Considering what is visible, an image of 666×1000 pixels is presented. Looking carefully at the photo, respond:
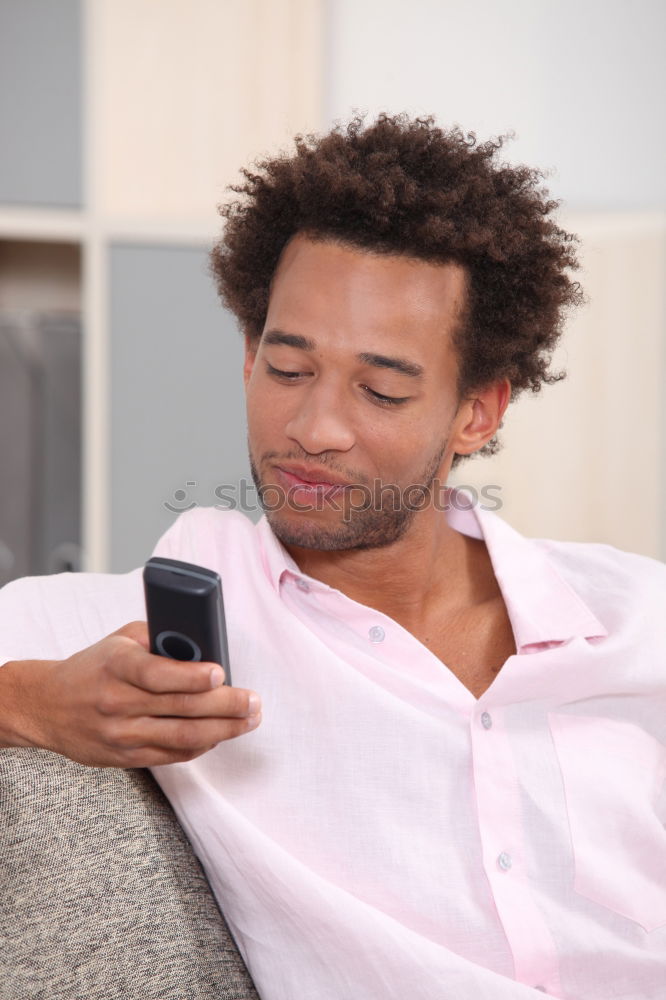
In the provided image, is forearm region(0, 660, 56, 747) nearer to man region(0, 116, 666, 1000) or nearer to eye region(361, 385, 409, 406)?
man region(0, 116, 666, 1000)

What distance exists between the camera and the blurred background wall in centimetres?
294

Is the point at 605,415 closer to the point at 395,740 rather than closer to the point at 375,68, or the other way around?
the point at 375,68

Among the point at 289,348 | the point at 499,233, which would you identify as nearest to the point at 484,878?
the point at 289,348

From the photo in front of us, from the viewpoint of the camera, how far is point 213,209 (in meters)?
3.02

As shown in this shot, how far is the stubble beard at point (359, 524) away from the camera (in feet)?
4.59

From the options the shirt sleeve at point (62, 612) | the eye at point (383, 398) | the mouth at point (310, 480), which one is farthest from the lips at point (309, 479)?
the shirt sleeve at point (62, 612)

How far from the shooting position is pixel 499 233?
5.09 feet

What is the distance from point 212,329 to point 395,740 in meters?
1.94

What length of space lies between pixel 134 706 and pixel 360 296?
1.99 ft

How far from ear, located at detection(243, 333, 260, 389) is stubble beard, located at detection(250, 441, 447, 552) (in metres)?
0.21

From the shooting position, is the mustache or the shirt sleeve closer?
the shirt sleeve

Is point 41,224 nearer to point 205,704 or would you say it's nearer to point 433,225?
point 433,225

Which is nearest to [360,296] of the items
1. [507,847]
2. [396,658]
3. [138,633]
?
[396,658]

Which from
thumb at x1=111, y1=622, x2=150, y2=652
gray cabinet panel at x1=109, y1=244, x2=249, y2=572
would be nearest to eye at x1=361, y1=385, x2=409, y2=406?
thumb at x1=111, y1=622, x2=150, y2=652
